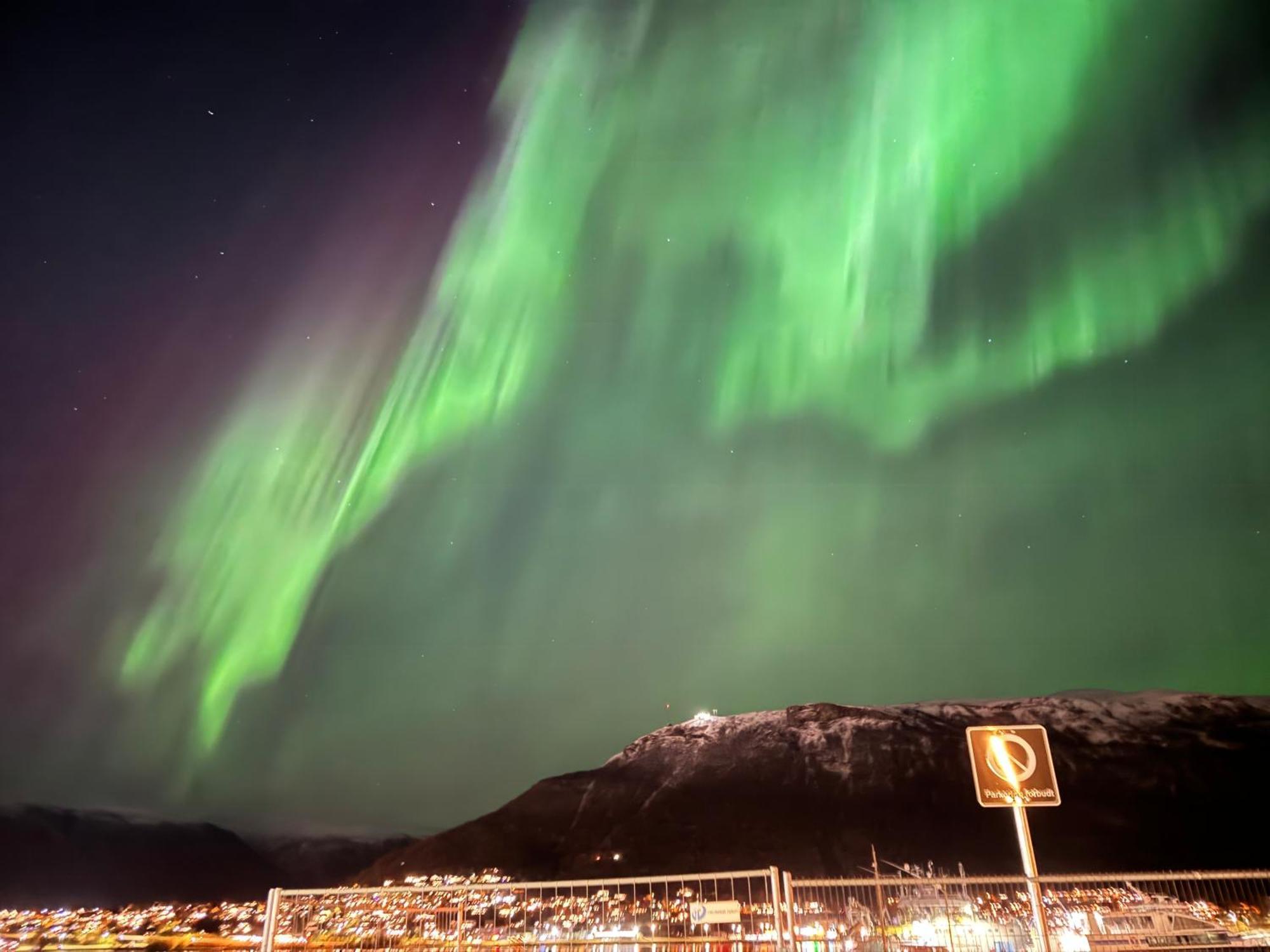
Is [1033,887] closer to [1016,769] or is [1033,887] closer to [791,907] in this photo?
[1016,769]

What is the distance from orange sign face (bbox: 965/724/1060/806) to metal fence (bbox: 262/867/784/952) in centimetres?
298

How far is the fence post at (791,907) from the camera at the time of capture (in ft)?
34.3

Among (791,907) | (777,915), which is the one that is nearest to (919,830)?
(777,915)

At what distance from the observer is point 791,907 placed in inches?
411

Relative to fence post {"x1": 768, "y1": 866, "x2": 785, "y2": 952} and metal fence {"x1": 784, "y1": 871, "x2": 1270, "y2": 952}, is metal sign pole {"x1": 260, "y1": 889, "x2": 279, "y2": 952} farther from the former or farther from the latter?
metal fence {"x1": 784, "y1": 871, "x2": 1270, "y2": 952}

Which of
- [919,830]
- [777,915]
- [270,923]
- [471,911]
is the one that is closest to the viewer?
[777,915]

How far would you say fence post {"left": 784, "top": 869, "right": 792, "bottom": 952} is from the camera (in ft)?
34.3

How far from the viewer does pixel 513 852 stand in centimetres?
18288

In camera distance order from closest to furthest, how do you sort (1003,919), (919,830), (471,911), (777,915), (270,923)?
(777,915), (1003,919), (270,923), (471,911), (919,830)

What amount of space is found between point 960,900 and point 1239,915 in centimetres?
609

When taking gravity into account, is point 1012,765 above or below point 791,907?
above

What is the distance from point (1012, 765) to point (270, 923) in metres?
10.5

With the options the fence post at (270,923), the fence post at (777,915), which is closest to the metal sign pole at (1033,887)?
the fence post at (777,915)

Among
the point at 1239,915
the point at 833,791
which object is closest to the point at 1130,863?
the point at 833,791
